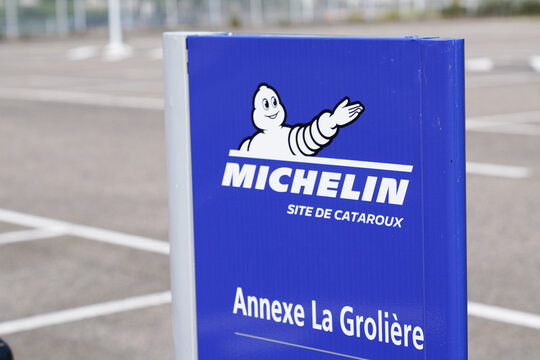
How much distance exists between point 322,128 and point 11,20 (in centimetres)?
4602

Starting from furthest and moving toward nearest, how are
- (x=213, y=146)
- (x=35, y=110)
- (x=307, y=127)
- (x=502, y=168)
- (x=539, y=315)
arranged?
(x=35, y=110) < (x=502, y=168) < (x=539, y=315) < (x=213, y=146) < (x=307, y=127)

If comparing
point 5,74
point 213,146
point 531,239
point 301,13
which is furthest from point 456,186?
point 301,13

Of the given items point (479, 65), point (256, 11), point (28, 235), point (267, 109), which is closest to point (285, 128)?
point (267, 109)

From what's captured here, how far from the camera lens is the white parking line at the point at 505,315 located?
5504mm

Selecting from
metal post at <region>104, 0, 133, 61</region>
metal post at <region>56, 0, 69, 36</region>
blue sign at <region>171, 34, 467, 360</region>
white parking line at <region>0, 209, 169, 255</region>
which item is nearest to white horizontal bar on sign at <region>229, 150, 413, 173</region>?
A: blue sign at <region>171, 34, 467, 360</region>

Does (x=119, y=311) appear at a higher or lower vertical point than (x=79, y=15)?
lower

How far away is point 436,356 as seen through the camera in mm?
2736

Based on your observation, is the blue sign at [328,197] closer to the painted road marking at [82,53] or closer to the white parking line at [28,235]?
the white parking line at [28,235]

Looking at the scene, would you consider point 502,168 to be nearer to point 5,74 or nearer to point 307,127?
point 307,127

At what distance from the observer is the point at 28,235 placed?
782 cm

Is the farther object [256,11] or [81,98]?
[256,11]

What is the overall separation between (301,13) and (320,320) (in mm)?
59700

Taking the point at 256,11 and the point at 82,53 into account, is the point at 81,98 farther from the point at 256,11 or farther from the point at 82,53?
the point at 256,11

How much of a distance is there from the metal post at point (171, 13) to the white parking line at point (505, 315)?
49390mm
